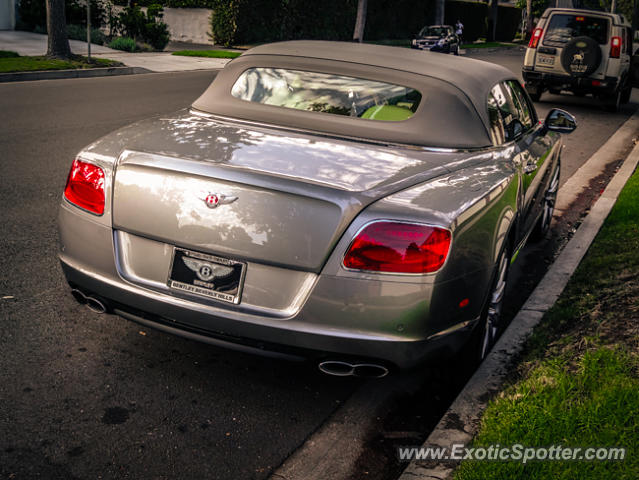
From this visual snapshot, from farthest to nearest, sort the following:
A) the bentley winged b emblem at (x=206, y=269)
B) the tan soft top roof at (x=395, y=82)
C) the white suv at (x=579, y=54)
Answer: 1. the white suv at (x=579, y=54)
2. the tan soft top roof at (x=395, y=82)
3. the bentley winged b emblem at (x=206, y=269)

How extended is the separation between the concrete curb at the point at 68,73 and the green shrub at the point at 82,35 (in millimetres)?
7436

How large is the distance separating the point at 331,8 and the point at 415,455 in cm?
3725

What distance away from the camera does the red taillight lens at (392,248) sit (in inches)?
120

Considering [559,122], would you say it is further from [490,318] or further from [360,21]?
[360,21]

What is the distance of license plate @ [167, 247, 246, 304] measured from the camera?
3166 mm

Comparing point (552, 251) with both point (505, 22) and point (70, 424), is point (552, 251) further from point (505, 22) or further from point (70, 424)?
point (505, 22)

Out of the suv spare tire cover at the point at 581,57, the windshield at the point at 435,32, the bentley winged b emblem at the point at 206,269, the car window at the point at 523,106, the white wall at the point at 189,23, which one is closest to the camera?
the bentley winged b emblem at the point at 206,269

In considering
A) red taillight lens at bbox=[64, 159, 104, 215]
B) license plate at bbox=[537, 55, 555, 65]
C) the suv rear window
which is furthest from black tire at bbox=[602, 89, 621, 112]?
red taillight lens at bbox=[64, 159, 104, 215]

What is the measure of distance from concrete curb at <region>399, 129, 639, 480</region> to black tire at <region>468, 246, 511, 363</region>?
6 cm

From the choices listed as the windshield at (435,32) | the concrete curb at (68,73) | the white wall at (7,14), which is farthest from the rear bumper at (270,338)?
the windshield at (435,32)

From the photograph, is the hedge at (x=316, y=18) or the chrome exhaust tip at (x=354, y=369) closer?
the chrome exhaust tip at (x=354, y=369)

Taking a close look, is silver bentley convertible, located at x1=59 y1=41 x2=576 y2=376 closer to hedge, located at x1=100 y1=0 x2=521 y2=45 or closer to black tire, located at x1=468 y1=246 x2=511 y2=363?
black tire, located at x1=468 y1=246 x2=511 y2=363

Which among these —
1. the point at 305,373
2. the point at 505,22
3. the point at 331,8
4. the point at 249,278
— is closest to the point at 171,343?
the point at 305,373

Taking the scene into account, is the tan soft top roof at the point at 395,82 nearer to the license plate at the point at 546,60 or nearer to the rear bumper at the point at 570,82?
the rear bumper at the point at 570,82
